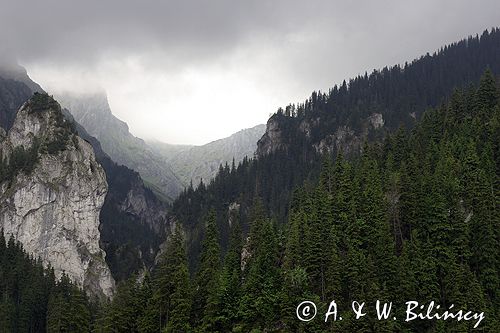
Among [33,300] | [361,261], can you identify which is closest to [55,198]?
[33,300]

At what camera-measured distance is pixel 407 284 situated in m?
60.6

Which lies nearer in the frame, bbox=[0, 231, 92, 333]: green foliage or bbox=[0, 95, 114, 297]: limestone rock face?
Result: bbox=[0, 231, 92, 333]: green foliage

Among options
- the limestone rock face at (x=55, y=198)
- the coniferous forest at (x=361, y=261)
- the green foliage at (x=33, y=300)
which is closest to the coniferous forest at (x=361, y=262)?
the coniferous forest at (x=361, y=261)

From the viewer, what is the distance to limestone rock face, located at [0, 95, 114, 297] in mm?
165750

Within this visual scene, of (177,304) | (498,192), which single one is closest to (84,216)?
(177,304)

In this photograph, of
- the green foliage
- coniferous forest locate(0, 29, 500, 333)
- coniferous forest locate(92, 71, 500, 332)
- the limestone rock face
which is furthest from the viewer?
the limestone rock face

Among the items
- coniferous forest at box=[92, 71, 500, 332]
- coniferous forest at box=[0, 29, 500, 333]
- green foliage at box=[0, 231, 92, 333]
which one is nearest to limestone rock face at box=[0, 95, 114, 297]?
green foliage at box=[0, 231, 92, 333]

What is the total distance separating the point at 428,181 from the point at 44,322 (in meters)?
88.8

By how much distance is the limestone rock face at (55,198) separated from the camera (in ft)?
544

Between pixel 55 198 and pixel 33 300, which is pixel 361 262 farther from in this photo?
pixel 55 198

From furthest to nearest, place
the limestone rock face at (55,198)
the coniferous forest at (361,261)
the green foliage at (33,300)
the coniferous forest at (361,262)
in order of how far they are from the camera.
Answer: the limestone rock face at (55,198)
the green foliage at (33,300)
the coniferous forest at (361,261)
the coniferous forest at (361,262)

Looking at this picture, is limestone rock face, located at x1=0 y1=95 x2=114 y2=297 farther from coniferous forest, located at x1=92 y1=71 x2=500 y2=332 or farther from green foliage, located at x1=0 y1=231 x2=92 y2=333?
coniferous forest, located at x1=92 y1=71 x2=500 y2=332

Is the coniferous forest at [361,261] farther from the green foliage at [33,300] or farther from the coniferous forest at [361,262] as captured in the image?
the green foliage at [33,300]

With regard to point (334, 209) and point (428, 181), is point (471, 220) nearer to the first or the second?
point (428, 181)
